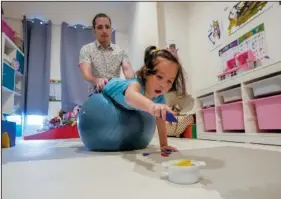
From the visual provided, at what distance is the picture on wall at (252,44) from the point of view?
65.7 inches

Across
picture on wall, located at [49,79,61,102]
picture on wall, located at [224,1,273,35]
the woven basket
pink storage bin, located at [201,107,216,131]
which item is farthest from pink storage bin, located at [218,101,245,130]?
picture on wall, located at [49,79,61,102]

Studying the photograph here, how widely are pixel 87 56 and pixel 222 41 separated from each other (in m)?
1.38

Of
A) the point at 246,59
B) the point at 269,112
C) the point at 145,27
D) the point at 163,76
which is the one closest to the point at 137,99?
the point at 163,76

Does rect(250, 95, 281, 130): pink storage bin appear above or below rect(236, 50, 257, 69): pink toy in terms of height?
below

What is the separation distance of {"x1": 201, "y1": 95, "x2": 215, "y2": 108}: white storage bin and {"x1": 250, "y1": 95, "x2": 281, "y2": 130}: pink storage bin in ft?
1.63

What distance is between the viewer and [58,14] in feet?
11.8

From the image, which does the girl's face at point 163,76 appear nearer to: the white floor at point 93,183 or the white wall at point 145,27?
the white floor at point 93,183

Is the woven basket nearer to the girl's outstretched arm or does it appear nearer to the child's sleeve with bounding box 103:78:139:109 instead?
the child's sleeve with bounding box 103:78:139:109

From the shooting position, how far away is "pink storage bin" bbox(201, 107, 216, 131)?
1893 millimetres

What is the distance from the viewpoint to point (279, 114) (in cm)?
125

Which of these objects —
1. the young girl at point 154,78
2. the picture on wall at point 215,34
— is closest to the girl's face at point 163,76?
the young girl at point 154,78

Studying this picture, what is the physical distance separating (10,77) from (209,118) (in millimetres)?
2445

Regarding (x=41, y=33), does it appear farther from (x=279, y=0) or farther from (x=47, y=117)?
(x=279, y=0)

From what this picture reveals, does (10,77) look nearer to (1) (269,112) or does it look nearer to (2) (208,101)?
(2) (208,101)
